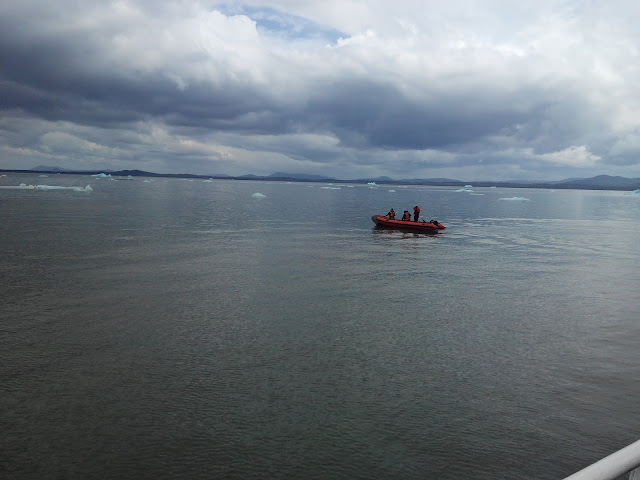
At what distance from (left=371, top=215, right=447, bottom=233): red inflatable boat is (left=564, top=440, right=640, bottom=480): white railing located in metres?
43.3

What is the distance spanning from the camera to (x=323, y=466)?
340 inches

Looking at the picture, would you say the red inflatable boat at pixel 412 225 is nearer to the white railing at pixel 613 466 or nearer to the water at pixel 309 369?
the water at pixel 309 369

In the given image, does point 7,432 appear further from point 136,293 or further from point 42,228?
point 42,228

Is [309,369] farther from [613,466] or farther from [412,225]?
[412,225]

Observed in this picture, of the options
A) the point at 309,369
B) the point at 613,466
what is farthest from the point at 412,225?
the point at 613,466

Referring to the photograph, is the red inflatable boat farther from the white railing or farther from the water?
the white railing

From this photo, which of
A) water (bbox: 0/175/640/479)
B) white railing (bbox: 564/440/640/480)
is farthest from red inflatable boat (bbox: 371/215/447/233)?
white railing (bbox: 564/440/640/480)

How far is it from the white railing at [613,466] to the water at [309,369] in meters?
6.24

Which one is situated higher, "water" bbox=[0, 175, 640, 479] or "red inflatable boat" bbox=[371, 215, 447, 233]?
"red inflatable boat" bbox=[371, 215, 447, 233]

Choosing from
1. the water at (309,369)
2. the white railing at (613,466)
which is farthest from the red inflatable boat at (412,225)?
the white railing at (613,466)

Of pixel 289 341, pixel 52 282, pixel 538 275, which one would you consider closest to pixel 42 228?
pixel 52 282

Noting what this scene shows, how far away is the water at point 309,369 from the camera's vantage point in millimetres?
8953

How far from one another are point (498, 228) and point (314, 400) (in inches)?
1866

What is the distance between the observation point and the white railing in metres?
2.61
